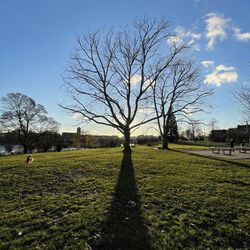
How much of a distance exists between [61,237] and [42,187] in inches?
179

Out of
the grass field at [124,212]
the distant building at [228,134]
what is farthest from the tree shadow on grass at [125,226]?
the distant building at [228,134]

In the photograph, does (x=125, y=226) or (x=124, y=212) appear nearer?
(x=125, y=226)

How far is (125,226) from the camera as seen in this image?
5488mm

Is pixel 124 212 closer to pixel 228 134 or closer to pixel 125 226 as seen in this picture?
pixel 125 226

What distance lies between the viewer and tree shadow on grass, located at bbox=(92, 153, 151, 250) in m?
4.69

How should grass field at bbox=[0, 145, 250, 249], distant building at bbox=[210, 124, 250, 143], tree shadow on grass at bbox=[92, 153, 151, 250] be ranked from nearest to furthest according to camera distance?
tree shadow on grass at bbox=[92, 153, 151, 250] → grass field at bbox=[0, 145, 250, 249] → distant building at bbox=[210, 124, 250, 143]

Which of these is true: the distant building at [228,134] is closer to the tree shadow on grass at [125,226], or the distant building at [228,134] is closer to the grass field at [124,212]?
the grass field at [124,212]

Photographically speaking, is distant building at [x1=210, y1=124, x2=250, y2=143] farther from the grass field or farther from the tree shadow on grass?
the tree shadow on grass

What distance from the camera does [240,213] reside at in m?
6.45

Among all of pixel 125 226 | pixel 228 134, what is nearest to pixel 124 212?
pixel 125 226

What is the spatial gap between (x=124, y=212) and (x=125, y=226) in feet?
2.86

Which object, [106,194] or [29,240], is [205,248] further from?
[106,194]

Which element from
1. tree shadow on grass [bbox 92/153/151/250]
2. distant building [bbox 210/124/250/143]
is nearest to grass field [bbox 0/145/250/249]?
tree shadow on grass [bbox 92/153/151/250]

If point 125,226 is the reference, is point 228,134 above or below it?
above
